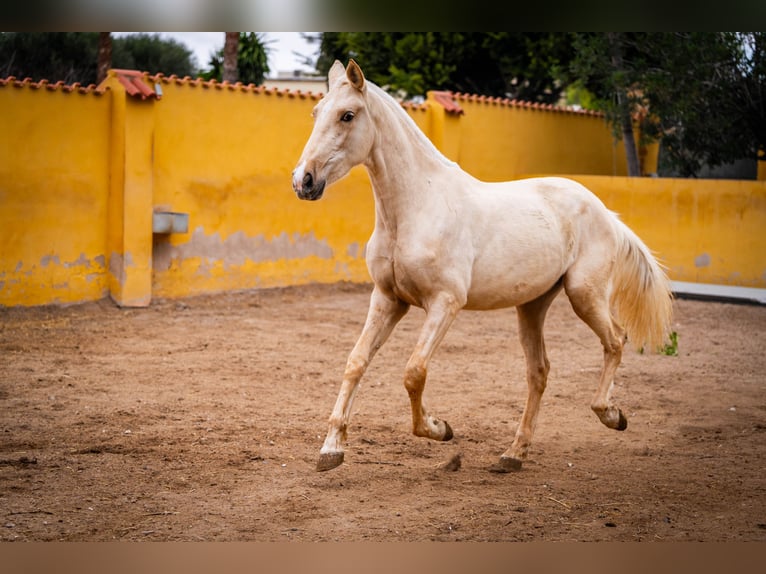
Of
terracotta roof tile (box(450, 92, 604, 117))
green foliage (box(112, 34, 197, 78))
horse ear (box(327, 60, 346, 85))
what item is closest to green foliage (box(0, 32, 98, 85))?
green foliage (box(112, 34, 197, 78))

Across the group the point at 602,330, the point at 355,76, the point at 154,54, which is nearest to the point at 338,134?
the point at 355,76

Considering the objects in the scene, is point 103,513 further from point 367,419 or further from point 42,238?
point 42,238

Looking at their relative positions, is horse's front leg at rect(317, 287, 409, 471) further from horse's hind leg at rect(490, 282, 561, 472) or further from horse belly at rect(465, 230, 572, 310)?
horse's hind leg at rect(490, 282, 561, 472)

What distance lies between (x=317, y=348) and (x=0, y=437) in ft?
13.3

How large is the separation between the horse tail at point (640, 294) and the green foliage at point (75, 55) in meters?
19.2

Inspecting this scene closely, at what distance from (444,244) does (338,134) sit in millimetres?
806

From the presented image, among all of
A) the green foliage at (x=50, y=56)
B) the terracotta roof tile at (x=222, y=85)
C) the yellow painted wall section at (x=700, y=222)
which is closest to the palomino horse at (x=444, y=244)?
the terracotta roof tile at (x=222, y=85)

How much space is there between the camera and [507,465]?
17.9ft

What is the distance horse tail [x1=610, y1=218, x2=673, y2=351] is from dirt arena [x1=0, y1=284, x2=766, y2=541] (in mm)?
743

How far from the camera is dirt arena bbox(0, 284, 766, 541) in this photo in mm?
4480

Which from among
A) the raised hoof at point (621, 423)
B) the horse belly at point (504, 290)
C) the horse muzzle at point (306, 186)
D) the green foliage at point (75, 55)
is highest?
the green foliage at point (75, 55)

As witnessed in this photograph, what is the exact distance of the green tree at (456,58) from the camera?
22.2 meters

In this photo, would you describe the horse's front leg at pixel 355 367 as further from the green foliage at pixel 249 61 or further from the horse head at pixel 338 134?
the green foliage at pixel 249 61

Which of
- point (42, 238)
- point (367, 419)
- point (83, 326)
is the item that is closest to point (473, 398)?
point (367, 419)
